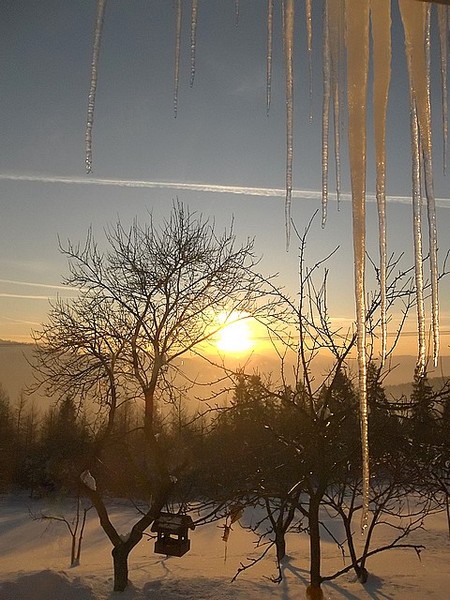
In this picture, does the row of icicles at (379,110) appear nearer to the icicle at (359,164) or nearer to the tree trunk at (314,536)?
the icicle at (359,164)

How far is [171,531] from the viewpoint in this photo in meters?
6.35

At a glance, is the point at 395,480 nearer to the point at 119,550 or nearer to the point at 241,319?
the point at 241,319

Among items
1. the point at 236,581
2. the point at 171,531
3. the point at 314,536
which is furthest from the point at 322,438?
the point at 236,581

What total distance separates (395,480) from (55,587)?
174 inches

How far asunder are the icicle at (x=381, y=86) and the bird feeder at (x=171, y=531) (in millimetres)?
5488

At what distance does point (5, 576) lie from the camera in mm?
6875

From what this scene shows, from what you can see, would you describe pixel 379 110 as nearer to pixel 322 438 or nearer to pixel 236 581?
pixel 322 438

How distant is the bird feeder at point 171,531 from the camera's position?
6328mm

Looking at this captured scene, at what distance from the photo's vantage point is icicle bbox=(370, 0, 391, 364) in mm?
1374

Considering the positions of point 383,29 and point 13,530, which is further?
point 13,530

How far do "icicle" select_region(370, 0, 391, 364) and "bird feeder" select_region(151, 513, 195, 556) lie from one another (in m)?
5.49

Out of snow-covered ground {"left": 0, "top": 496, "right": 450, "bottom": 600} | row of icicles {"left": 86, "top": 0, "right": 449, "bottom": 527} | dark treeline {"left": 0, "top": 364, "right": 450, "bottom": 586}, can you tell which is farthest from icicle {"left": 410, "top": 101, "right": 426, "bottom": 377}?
snow-covered ground {"left": 0, "top": 496, "right": 450, "bottom": 600}

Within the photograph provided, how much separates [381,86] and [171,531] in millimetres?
6039

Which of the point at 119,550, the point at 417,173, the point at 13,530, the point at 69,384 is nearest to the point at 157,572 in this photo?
the point at 119,550
